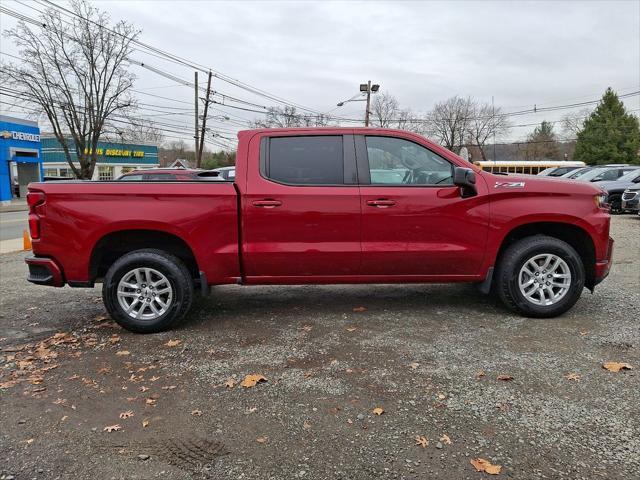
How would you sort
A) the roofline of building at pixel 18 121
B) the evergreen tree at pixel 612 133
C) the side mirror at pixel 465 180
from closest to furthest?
1. the side mirror at pixel 465 180
2. the roofline of building at pixel 18 121
3. the evergreen tree at pixel 612 133

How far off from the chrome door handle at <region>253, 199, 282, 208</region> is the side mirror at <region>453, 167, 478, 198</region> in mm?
1671

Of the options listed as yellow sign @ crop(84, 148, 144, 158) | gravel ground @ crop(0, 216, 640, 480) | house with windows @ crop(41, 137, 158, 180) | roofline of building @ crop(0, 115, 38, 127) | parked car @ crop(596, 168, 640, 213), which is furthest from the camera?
house with windows @ crop(41, 137, 158, 180)

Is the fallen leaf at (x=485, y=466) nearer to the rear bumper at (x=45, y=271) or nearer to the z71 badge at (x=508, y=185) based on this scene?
the z71 badge at (x=508, y=185)

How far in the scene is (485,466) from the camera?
101 inches

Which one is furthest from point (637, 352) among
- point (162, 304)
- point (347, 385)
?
point (162, 304)

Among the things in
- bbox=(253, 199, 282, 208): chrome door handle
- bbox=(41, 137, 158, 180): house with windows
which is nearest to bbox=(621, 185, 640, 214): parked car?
bbox=(253, 199, 282, 208): chrome door handle

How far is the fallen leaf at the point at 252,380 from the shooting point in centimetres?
354

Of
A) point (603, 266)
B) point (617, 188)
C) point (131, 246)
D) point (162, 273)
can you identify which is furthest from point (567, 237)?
point (617, 188)

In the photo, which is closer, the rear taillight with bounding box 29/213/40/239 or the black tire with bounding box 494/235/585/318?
the rear taillight with bounding box 29/213/40/239

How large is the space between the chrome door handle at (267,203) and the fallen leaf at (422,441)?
2.50m

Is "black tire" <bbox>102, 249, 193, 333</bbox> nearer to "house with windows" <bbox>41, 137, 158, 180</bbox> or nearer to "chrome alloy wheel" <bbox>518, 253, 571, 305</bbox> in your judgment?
"chrome alloy wheel" <bbox>518, 253, 571, 305</bbox>

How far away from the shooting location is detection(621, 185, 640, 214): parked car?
596 inches

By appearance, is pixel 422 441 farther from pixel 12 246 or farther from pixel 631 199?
pixel 631 199

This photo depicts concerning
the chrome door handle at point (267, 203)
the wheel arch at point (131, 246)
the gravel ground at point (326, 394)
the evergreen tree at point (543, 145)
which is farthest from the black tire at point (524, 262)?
the evergreen tree at point (543, 145)
